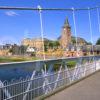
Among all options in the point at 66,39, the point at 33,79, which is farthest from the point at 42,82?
the point at 66,39

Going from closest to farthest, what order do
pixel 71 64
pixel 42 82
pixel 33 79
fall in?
pixel 33 79 → pixel 42 82 → pixel 71 64

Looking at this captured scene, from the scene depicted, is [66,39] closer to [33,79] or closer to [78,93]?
[78,93]

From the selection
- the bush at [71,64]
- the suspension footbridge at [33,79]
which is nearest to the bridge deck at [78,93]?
the suspension footbridge at [33,79]

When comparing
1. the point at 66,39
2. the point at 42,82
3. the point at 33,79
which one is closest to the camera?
the point at 33,79

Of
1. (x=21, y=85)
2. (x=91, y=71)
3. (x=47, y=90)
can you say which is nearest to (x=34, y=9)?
(x=47, y=90)

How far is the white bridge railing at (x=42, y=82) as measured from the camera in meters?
6.29

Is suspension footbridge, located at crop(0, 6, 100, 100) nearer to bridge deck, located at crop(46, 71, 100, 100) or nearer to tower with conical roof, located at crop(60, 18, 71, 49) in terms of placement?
bridge deck, located at crop(46, 71, 100, 100)

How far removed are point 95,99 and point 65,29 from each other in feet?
356

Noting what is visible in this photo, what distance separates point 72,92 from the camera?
8.64 meters

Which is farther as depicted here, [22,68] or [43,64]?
[43,64]

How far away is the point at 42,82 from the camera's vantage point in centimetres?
789

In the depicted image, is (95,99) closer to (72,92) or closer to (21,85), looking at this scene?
(72,92)

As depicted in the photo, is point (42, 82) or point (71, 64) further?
point (71, 64)

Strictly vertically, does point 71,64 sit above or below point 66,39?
below
